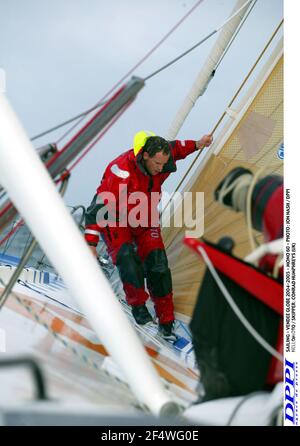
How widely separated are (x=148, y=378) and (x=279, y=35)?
0.80 metres

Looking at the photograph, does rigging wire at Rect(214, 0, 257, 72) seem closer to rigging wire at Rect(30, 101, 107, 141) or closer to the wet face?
the wet face

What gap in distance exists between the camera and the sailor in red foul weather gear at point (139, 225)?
4.99ft

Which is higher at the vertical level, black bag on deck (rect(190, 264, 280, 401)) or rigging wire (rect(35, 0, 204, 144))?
rigging wire (rect(35, 0, 204, 144))

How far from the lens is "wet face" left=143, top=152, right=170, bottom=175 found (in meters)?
1.52

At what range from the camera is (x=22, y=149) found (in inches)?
38.4

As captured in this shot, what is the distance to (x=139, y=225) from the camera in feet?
5.20

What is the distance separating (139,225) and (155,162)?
165mm

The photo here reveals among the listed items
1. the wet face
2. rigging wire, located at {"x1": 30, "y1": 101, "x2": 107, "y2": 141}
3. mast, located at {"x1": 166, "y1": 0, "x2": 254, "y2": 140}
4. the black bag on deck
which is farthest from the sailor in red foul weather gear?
the black bag on deck

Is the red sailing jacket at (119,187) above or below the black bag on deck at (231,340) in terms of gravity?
above

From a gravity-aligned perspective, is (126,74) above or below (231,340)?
above

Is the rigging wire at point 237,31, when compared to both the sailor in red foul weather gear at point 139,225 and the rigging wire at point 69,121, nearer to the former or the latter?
the sailor in red foul weather gear at point 139,225

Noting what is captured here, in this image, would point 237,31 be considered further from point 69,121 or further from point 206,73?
point 69,121

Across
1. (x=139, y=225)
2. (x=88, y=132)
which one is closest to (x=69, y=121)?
(x=88, y=132)

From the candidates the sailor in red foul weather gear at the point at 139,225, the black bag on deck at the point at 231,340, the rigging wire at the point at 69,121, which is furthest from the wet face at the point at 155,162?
the black bag on deck at the point at 231,340
